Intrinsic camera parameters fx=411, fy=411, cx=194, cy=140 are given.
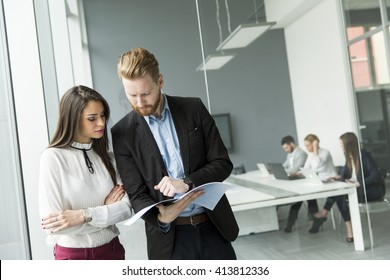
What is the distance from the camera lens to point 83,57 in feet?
9.42

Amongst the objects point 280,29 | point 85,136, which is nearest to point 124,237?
point 85,136

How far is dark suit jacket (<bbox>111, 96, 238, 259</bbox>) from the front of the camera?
5.32 ft

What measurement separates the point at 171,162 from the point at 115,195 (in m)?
0.26

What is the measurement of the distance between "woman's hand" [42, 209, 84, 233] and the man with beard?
222mm

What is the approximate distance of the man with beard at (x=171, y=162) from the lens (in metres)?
1.59

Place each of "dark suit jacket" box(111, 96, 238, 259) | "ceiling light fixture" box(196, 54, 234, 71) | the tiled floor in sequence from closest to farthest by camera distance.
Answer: "dark suit jacket" box(111, 96, 238, 259) < "ceiling light fixture" box(196, 54, 234, 71) < the tiled floor

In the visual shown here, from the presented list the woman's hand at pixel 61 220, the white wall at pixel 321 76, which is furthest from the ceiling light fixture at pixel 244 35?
the woman's hand at pixel 61 220

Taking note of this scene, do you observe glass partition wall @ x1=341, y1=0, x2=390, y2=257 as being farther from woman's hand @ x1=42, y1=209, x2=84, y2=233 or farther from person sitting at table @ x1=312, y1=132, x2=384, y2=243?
woman's hand @ x1=42, y1=209, x2=84, y2=233

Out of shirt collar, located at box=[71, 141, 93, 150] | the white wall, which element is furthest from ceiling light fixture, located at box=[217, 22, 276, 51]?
shirt collar, located at box=[71, 141, 93, 150]

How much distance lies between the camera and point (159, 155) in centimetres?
164

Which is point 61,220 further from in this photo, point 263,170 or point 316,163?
point 316,163

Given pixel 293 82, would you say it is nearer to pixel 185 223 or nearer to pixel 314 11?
pixel 314 11

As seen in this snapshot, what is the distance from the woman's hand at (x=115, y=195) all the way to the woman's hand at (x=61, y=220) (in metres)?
0.15

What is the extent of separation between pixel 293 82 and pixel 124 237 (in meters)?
1.77
